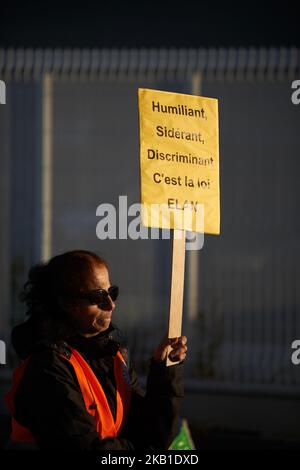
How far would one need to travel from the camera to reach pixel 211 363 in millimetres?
6957

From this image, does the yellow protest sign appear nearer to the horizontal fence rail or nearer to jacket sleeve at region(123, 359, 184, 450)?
jacket sleeve at region(123, 359, 184, 450)

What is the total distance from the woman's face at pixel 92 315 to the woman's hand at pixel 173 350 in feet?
0.67

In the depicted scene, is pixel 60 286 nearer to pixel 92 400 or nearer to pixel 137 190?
pixel 92 400

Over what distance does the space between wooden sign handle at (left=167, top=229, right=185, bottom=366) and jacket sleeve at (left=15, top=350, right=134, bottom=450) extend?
0.39m

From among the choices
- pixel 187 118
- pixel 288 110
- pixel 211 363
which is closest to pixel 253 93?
pixel 288 110

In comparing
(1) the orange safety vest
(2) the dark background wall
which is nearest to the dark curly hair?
(1) the orange safety vest

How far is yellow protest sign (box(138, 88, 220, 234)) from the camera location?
9.14ft

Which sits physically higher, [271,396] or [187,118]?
[187,118]

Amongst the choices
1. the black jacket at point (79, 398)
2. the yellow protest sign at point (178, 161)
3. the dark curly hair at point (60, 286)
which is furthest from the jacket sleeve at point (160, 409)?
A: the yellow protest sign at point (178, 161)

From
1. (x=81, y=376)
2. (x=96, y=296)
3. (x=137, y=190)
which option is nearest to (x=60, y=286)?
(x=96, y=296)

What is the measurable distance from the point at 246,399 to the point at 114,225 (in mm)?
1975

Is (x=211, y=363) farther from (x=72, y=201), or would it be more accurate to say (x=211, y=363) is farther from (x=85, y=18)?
(x=85, y=18)
